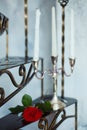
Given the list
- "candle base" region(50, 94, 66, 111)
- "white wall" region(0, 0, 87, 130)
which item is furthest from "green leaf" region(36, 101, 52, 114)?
"white wall" region(0, 0, 87, 130)

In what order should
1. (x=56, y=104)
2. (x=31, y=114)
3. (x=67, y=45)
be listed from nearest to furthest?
(x=31, y=114) → (x=56, y=104) → (x=67, y=45)

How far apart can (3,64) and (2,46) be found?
0.11 meters

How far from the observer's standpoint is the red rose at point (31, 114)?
0.88 metres

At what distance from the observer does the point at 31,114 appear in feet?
2.92

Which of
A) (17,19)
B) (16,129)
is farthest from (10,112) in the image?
(17,19)

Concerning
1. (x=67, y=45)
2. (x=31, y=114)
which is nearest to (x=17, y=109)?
(x=31, y=114)

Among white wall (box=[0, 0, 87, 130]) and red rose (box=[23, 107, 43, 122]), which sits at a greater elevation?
white wall (box=[0, 0, 87, 130])

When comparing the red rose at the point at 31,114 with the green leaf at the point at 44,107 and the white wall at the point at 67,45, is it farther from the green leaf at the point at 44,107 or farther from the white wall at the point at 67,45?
the white wall at the point at 67,45

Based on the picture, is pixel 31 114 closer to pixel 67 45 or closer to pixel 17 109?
pixel 17 109

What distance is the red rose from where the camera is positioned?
88cm

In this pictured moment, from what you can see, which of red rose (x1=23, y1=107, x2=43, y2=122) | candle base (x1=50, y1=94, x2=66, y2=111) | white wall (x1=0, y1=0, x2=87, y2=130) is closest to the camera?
red rose (x1=23, y1=107, x2=43, y2=122)

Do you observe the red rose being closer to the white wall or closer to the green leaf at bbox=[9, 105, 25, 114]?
the green leaf at bbox=[9, 105, 25, 114]

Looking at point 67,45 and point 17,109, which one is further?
point 67,45

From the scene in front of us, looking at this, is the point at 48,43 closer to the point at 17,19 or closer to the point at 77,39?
the point at 77,39
